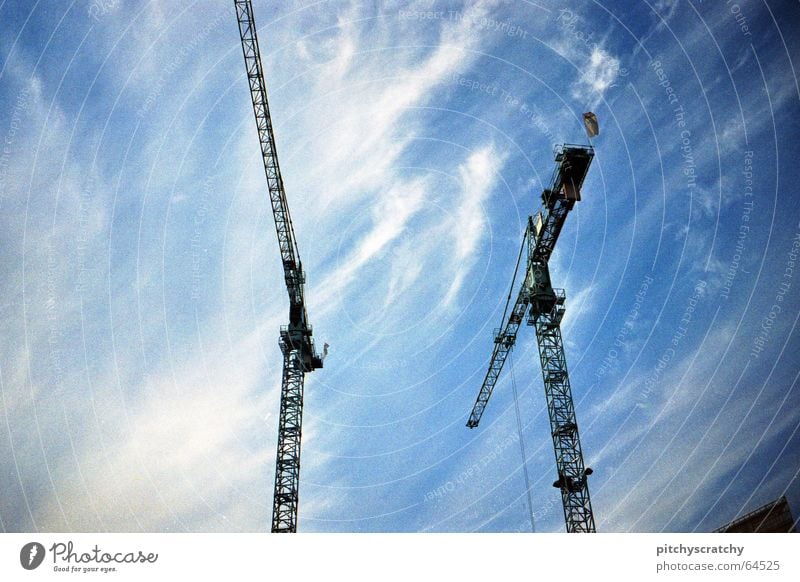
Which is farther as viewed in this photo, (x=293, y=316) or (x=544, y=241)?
(x=293, y=316)
